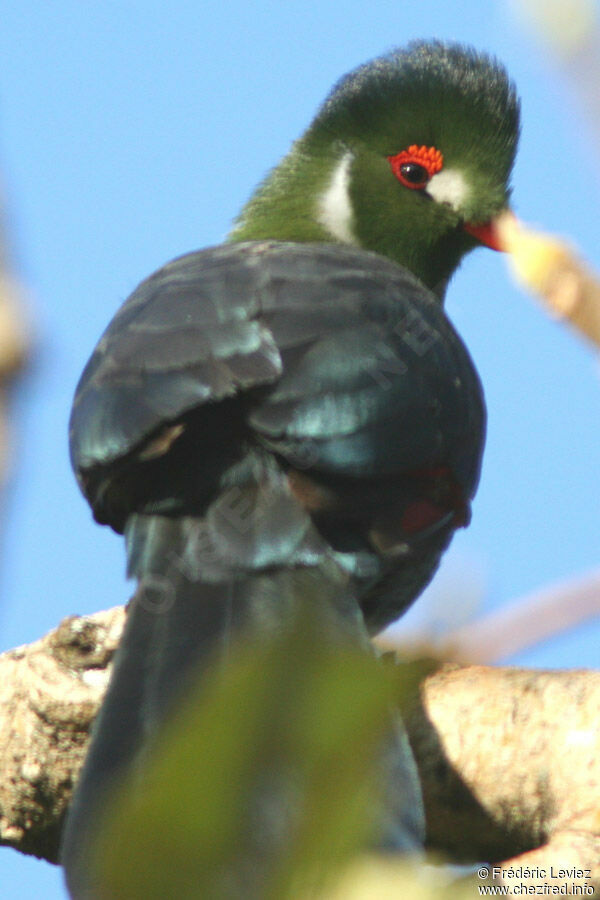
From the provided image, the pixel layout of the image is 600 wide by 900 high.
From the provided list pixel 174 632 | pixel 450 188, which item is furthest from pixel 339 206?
pixel 174 632

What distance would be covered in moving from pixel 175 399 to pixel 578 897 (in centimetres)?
136

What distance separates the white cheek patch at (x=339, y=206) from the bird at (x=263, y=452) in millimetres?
1160

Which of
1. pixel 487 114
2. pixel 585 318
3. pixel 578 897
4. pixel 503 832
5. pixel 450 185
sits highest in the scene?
pixel 487 114

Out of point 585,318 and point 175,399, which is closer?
point 585,318

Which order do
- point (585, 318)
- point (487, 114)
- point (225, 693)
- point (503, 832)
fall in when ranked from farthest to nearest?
point (487, 114) → point (503, 832) → point (585, 318) → point (225, 693)

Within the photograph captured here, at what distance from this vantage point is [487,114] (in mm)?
4422

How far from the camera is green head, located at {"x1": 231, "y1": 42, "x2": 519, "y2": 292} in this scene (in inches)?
175

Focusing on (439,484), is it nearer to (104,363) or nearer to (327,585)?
(327,585)

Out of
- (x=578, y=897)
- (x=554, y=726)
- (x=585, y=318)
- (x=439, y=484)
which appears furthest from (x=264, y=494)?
(x=585, y=318)

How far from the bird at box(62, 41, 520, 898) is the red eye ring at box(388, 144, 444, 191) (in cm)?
111

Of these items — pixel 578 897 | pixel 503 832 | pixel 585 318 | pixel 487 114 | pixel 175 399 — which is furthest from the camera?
pixel 487 114

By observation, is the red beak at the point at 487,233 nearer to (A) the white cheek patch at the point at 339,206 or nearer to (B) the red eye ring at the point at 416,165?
(B) the red eye ring at the point at 416,165

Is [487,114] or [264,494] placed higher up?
[487,114]

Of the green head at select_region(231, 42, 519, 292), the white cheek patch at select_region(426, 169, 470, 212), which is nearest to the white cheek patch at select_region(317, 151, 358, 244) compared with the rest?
the green head at select_region(231, 42, 519, 292)
